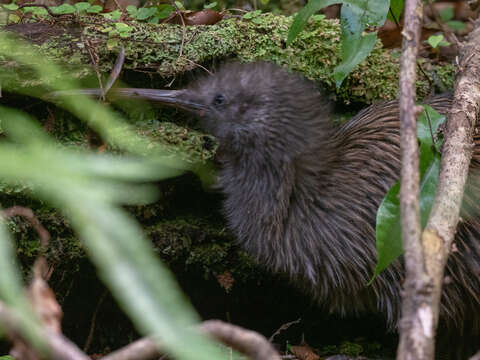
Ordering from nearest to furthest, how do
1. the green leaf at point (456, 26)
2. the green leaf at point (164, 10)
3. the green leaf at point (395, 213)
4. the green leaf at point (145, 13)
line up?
1. the green leaf at point (395, 213)
2. the green leaf at point (145, 13)
3. the green leaf at point (164, 10)
4. the green leaf at point (456, 26)

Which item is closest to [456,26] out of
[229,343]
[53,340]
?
[229,343]

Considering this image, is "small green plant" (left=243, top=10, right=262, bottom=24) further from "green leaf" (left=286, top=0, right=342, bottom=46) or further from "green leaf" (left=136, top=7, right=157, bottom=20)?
"green leaf" (left=286, top=0, right=342, bottom=46)

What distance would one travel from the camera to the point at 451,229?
1.74m

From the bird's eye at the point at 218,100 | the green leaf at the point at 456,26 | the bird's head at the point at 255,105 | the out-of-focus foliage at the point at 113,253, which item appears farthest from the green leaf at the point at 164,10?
the out-of-focus foliage at the point at 113,253

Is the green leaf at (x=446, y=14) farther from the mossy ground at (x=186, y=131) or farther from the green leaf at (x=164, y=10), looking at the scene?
the green leaf at (x=164, y=10)

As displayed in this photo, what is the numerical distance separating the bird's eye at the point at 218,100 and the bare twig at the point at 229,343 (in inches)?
55.3

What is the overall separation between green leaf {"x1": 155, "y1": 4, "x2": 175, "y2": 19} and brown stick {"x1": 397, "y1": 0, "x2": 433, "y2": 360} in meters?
1.81

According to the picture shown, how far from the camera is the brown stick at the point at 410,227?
138cm

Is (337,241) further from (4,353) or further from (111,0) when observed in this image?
(111,0)

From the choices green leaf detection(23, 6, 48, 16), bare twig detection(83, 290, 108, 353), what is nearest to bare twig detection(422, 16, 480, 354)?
bare twig detection(83, 290, 108, 353)

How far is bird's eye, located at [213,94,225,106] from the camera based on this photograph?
102 inches

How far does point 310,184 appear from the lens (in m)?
2.61

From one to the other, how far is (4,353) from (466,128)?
2228 millimetres

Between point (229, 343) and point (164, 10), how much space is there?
94.5 inches
